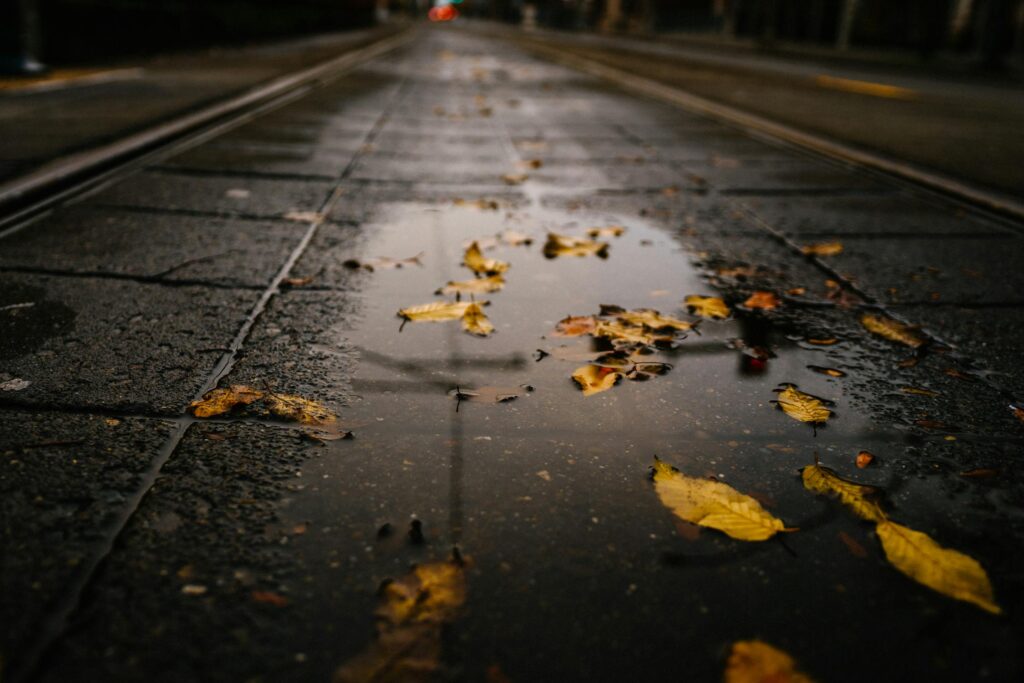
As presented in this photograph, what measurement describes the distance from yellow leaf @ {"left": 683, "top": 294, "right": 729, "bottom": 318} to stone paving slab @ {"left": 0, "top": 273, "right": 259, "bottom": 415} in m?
1.59

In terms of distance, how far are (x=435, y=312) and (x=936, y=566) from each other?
1.68 m

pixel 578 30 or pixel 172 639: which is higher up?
pixel 578 30

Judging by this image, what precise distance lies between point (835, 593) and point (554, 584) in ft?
1.67

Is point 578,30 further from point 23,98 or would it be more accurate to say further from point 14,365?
point 14,365

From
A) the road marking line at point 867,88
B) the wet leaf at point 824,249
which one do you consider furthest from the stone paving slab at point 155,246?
the road marking line at point 867,88

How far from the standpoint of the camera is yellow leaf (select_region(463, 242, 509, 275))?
9.88 feet

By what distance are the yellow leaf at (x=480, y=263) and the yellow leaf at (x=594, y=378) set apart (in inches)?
38.1

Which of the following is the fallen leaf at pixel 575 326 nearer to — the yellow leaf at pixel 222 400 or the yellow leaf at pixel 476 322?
the yellow leaf at pixel 476 322

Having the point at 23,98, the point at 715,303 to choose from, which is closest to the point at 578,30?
the point at 23,98

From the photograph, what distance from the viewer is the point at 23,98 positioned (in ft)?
21.0

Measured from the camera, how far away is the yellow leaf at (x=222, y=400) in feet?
5.99

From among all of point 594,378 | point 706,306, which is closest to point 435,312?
point 594,378

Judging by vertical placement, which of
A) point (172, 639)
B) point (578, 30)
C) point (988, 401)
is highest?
point (578, 30)

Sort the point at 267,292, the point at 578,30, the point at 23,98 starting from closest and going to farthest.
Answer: the point at 267,292
the point at 23,98
the point at 578,30
